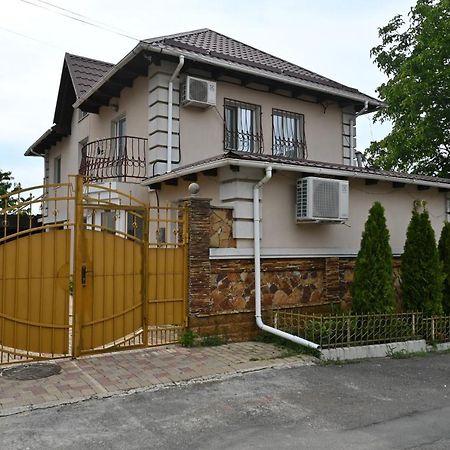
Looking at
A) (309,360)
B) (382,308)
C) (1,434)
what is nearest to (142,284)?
(309,360)

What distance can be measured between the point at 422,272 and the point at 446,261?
34.7 inches

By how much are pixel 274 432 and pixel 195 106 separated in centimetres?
764

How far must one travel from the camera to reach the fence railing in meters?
7.11

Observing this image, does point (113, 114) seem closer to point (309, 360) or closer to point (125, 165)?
point (125, 165)

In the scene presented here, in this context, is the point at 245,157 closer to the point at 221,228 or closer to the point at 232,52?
the point at 221,228

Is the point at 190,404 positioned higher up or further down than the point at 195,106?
further down

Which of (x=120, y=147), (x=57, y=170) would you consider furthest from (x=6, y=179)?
(x=120, y=147)

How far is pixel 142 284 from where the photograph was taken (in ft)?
22.8

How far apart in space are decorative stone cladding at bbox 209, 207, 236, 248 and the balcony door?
3395mm

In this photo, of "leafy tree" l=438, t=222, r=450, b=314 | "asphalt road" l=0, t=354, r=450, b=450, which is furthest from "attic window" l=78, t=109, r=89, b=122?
"asphalt road" l=0, t=354, r=450, b=450

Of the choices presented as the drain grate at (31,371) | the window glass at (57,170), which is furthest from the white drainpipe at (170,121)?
the window glass at (57,170)

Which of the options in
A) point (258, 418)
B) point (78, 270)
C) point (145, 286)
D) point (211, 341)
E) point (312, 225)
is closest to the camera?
point (258, 418)

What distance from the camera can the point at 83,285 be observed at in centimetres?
646

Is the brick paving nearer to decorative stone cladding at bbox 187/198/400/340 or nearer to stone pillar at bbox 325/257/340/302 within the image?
decorative stone cladding at bbox 187/198/400/340
